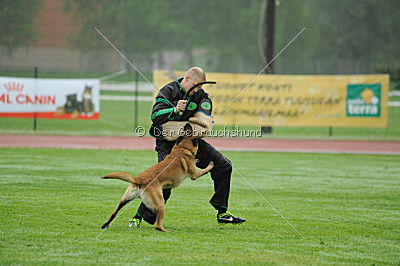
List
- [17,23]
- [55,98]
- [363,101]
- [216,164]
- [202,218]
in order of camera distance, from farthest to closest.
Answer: [17,23] < [363,101] < [55,98] < [202,218] < [216,164]

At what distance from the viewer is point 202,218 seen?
8.73 meters

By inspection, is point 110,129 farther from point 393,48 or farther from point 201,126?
point 393,48

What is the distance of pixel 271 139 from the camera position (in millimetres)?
24594

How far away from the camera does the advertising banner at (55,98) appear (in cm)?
2378

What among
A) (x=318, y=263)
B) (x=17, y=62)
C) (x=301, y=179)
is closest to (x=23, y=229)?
(x=318, y=263)

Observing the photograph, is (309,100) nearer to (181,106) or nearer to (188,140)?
(188,140)

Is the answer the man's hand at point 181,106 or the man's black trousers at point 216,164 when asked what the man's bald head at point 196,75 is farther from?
the man's black trousers at point 216,164

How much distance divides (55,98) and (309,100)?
9281 millimetres

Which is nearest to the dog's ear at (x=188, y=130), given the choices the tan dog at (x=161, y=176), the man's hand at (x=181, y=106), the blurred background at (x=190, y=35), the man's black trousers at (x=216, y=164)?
the tan dog at (x=161, y=176)

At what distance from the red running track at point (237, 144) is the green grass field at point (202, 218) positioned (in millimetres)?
3797

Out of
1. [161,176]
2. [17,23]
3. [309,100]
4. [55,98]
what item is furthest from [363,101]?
[17,23]

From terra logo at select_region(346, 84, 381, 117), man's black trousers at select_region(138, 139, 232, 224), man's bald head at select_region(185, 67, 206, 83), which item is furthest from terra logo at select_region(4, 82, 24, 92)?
man's bald head at select_region(185, 67, 206, 83)

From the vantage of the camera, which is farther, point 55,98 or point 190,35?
point 190,35

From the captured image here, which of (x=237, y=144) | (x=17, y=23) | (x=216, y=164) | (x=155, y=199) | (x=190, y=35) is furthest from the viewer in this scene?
(x=190, y=35)
